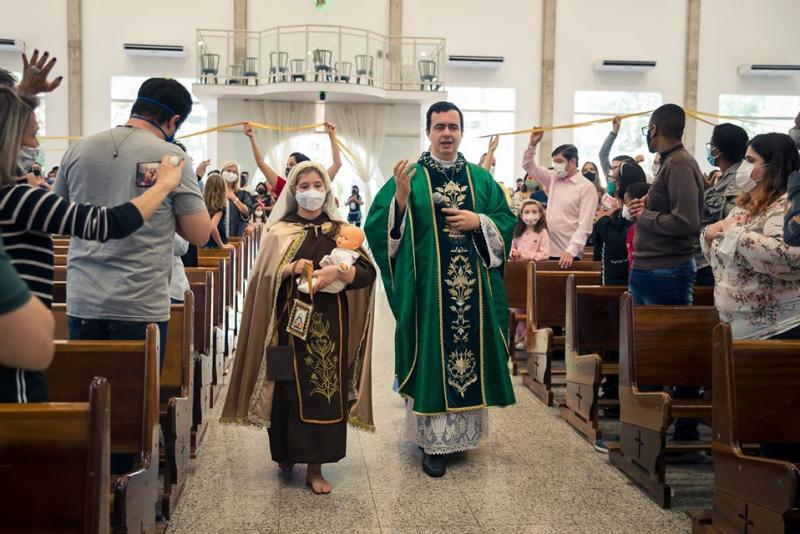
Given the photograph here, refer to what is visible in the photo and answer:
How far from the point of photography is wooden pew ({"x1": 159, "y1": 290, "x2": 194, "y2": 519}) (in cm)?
365

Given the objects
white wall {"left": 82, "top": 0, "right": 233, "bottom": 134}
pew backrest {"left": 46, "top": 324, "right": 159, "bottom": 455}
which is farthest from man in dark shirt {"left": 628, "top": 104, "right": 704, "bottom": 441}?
white wall {"left": 82, "top": 0, "right": 233, "bottom": 134}

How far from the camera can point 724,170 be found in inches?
181

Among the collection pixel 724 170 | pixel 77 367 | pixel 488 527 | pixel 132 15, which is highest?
pixel 132 15

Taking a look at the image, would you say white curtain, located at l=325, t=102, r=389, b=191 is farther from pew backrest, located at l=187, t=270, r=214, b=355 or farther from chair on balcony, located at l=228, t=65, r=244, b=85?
pew backrest, located at l=187, t=270, r=214, b=355

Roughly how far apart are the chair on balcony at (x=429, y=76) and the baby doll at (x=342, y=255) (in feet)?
50.3

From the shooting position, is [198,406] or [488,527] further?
[198,406]

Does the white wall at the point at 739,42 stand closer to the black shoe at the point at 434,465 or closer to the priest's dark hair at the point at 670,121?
the priest's dark hair at the point at 670,121

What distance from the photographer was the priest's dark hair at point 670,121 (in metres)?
4.36

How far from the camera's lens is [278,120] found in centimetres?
1900

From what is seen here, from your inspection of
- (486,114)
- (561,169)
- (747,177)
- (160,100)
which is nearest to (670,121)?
(747,177)

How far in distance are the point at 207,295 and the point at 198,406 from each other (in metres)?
0.69

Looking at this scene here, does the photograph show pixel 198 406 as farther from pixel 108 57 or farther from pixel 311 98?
pixel 108 57

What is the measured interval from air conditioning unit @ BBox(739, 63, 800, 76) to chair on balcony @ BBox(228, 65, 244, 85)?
38.3 ft

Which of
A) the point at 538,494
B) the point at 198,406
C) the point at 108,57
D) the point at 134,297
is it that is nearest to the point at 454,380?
the point at 538,494
